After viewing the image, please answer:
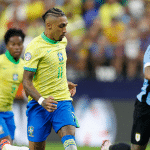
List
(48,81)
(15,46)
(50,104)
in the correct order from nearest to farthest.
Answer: (50,104) < (48,81) < (15,46)

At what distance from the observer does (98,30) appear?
10.1 meters

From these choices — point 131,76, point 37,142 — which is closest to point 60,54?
point 37,142

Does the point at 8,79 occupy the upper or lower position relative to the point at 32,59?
lower

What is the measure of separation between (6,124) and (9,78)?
0.80 m

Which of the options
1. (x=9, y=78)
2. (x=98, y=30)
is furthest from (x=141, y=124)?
(x=98, y=30)

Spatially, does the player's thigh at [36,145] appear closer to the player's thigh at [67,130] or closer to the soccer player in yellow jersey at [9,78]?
the player's thigh at [67,130]

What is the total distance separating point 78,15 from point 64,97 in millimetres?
5980

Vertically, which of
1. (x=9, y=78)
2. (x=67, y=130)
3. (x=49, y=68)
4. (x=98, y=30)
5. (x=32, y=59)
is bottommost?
(x=67, y=130)

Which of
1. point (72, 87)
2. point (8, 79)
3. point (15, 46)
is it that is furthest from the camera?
point (15, 46)

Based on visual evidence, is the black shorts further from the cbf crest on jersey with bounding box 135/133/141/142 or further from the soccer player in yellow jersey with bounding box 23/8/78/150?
the soccer player in yellow jersey with bounding box 23/8/78/150

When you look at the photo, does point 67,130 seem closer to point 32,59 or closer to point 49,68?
point 49,68

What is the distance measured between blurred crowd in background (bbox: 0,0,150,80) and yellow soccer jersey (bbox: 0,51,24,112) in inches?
129

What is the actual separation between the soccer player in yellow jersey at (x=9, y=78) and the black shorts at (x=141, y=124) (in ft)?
6.96

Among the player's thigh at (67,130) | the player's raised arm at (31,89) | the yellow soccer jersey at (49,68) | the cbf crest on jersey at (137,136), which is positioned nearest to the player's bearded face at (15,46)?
the yellow soccer jersey at (49,68)
